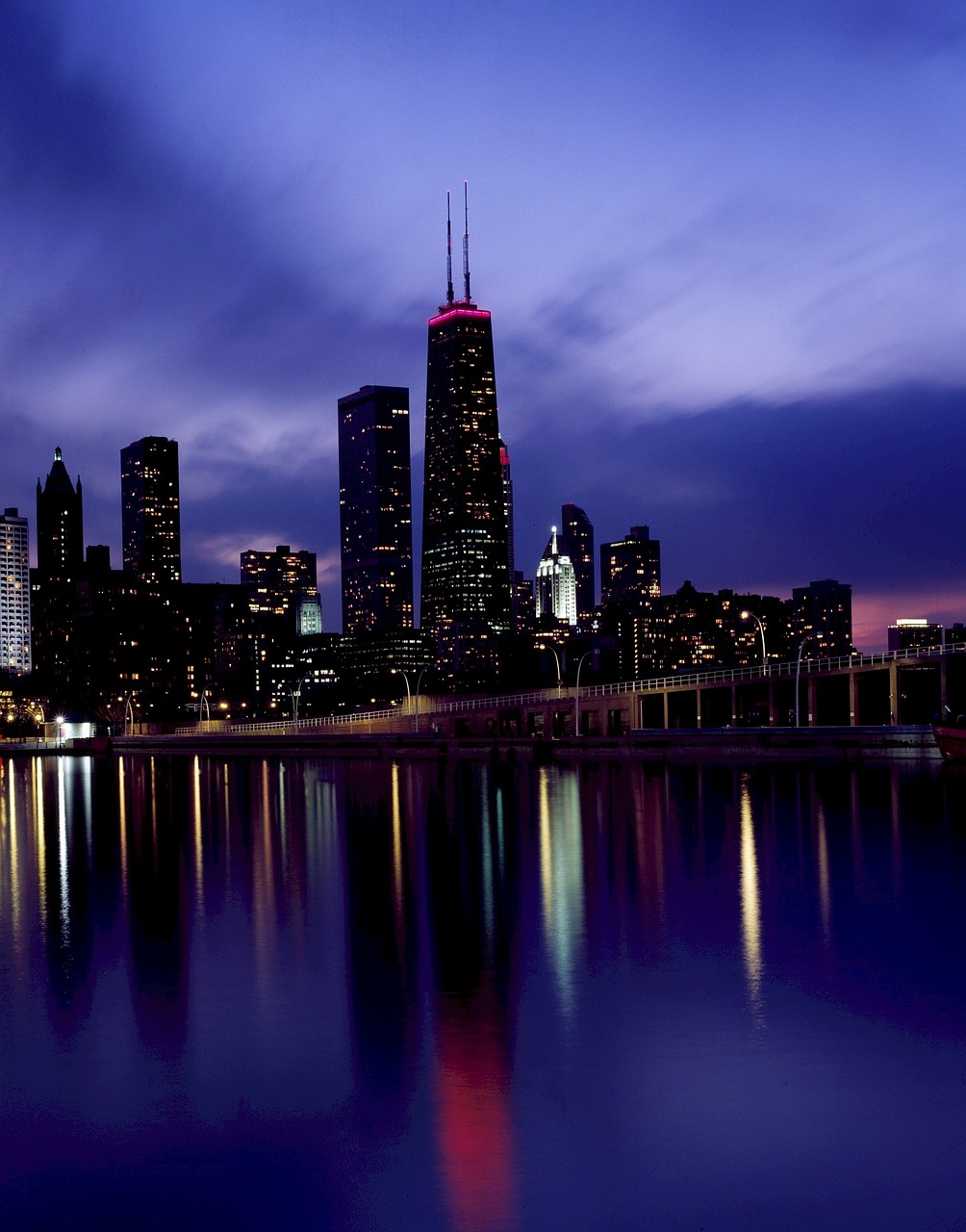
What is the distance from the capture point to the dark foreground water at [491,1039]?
384 inches

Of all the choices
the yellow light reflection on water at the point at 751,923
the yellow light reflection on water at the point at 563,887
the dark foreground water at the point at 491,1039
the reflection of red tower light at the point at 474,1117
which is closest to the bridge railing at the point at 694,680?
the yellow light reflection on water at the point at 563,887

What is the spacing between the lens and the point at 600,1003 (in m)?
15.3

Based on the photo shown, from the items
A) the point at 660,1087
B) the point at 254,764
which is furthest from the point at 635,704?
the point at 660,1087

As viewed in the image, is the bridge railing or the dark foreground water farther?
the bridge railing

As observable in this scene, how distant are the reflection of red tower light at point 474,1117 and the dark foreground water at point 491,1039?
0.04 meters

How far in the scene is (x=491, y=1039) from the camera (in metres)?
13.8

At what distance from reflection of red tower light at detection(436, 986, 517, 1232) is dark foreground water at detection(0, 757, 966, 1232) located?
1.4 inches

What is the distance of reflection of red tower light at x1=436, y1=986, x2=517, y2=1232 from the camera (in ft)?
31.1

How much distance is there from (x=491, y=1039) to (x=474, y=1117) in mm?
2516

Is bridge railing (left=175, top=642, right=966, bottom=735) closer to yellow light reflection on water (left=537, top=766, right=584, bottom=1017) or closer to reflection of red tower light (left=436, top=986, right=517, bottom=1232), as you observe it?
yellow light reflection on water (left=537, top=766, right=584, bottom=1017)

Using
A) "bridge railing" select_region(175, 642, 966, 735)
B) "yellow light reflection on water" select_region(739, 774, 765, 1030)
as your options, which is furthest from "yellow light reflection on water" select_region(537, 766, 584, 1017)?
"bridge railing" select_region(175, 642, 966, 735)

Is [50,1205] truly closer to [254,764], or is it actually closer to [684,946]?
[684,946]

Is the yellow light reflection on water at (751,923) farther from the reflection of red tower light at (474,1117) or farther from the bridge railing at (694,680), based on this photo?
the bridge railing at (694,680)

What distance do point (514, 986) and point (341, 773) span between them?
192ft
